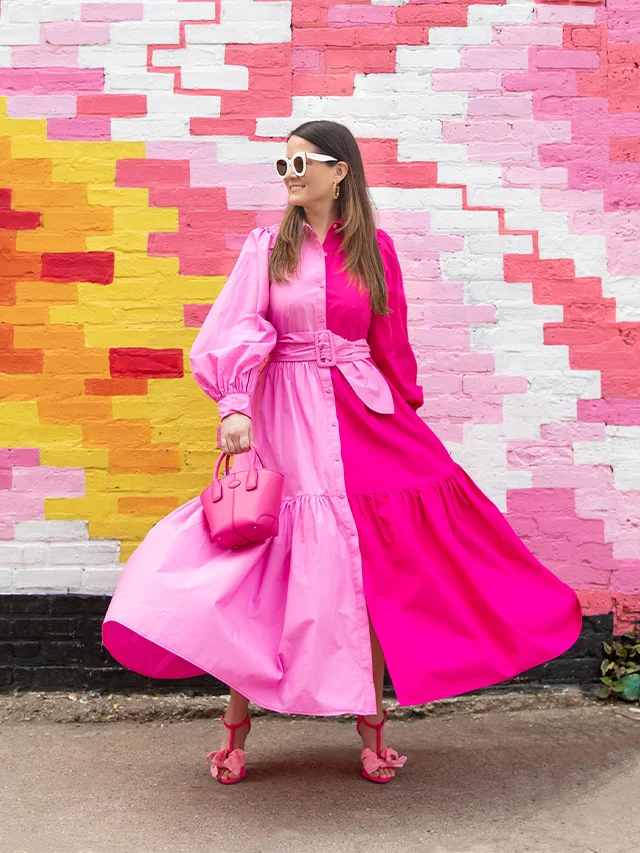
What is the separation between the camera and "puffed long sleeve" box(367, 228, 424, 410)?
3.15 meters

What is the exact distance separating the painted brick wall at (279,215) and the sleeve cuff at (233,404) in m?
0.99

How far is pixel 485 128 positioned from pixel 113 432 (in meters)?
1.81

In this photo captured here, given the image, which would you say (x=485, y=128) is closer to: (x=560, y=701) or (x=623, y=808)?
(x=560, y=701)

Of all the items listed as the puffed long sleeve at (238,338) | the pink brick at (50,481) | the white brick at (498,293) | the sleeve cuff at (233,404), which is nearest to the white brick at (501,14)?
the white brick at (498,293)

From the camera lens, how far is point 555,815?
289 cm

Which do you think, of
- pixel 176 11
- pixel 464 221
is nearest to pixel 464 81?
pixel 464 221

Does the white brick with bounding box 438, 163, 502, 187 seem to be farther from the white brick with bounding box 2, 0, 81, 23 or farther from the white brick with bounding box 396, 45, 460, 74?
the white brick with bounding box 2, 0, 81, 23

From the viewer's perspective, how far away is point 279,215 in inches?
150

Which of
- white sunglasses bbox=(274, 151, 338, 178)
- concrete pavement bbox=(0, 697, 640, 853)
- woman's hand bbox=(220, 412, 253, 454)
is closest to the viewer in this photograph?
concrete pavement bbox=(0, 697, 640, 853)

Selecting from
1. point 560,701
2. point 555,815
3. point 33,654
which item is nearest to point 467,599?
point 555,815

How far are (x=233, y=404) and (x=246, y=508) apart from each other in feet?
1.00

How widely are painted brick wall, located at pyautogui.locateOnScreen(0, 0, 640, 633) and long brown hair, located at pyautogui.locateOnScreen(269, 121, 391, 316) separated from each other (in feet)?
2.41

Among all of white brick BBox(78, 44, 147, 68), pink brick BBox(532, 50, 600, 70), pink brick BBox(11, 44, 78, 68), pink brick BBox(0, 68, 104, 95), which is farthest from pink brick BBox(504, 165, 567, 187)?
pink brick BBox(11, 44, 78, 68)

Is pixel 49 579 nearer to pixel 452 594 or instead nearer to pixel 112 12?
pixel 452 594
